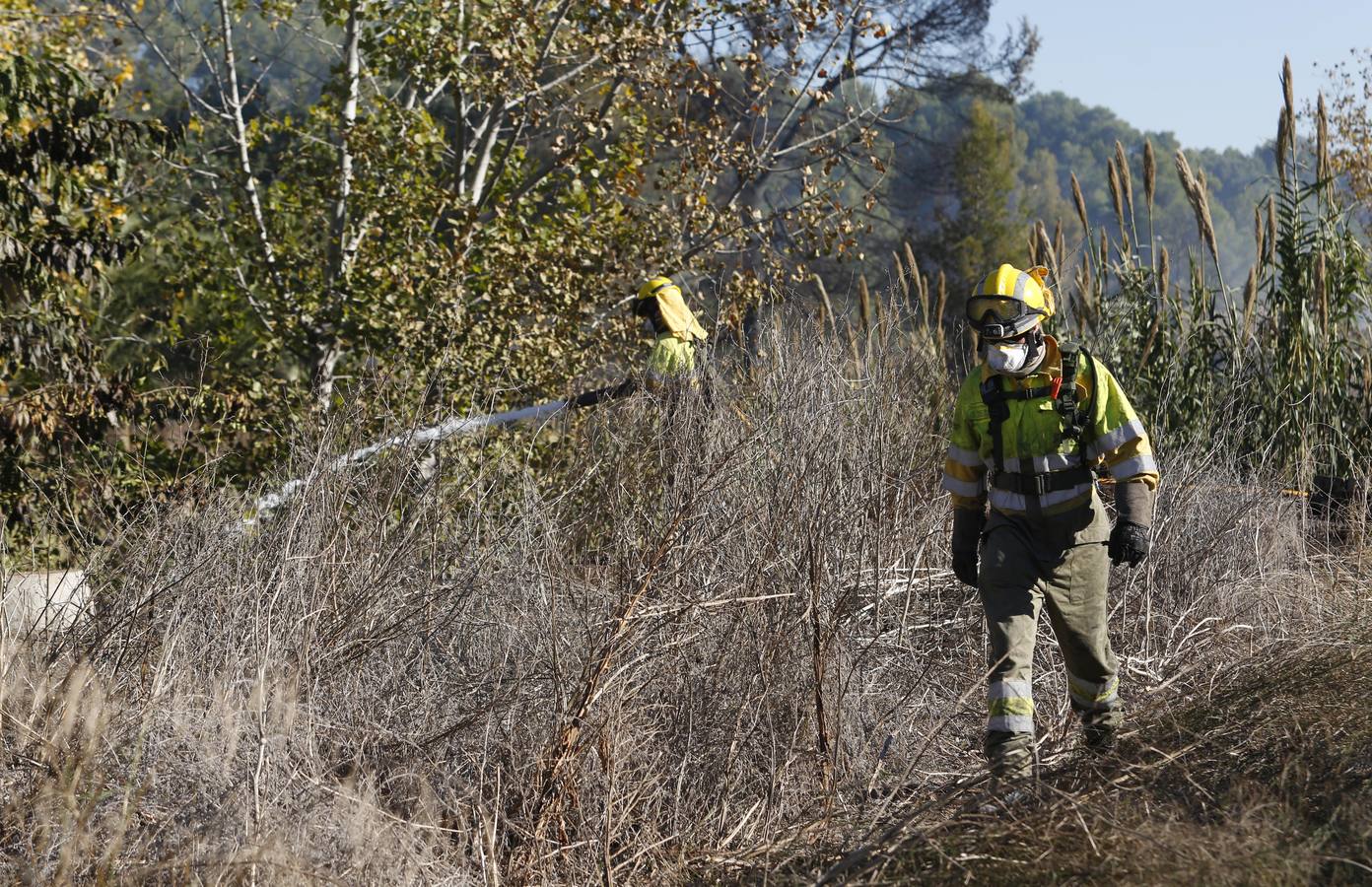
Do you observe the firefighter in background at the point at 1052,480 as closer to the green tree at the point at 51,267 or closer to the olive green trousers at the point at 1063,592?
the olive green trousers at the point at 1063,592

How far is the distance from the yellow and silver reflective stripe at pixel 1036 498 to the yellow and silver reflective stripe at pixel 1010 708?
2.01 ft

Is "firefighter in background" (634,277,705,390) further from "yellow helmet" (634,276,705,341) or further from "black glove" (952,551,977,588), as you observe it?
"black glove" (952,551,977,588)

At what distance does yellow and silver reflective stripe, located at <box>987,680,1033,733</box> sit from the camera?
13.2 ft

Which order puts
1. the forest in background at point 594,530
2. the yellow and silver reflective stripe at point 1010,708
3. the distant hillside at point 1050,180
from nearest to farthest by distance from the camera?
the forest in background at point 594,530 → the yellow and silver reflective stripe at point 1010,708 → the distant hillside at point 1050,180

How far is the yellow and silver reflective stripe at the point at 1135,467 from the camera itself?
4320 millimetres

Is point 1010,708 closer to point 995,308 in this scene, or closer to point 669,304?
point 995,308

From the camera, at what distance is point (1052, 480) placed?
14.4 feet

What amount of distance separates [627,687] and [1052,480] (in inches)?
59.9

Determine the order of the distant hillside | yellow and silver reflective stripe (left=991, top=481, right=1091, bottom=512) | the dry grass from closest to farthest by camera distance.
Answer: the dry grass → yellow and silver reflective stripe (left=991, top=481, right=1091, bottom=512) → the distant hillside

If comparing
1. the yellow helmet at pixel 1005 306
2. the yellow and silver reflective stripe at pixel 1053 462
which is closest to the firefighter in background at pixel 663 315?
the yellow helmet at pixel 1005 306

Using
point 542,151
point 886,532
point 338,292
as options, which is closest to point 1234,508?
point 886,532

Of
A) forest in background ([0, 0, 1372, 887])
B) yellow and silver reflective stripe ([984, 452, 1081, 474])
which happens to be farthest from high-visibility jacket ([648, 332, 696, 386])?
yellow and silver reflective stripe ([984, 452, 1081, 474])

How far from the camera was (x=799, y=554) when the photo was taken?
471 centimetres

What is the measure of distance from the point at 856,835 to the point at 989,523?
127 cm
